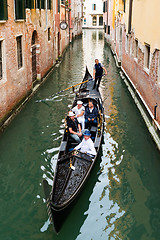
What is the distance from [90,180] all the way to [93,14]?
2296 inches

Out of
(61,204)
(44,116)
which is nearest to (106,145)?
(44,116)

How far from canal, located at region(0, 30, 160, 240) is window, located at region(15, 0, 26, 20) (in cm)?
278

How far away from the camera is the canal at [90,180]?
4.64m

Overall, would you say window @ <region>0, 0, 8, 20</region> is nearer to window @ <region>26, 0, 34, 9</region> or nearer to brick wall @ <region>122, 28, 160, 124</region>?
window @ <region>26, 0, 34, 9</region>

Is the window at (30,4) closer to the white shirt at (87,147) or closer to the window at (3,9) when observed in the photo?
the window at (3,9)

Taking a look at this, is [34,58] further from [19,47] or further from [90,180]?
[90,180]

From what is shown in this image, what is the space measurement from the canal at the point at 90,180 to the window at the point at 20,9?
2778 millimetres

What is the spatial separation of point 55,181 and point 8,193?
40.8 inches

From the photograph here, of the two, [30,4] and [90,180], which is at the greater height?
[30,4]

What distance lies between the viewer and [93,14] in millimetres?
60312

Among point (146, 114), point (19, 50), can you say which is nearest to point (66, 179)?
point (146, 114)

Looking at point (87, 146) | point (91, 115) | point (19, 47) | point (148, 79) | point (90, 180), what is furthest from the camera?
point (19, 47)

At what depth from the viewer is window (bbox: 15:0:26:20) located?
9117 millimetres

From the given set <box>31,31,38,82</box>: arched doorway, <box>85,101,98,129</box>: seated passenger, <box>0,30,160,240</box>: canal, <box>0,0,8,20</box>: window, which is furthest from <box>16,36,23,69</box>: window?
<box>85,101,98,129</box>: seated passenger
